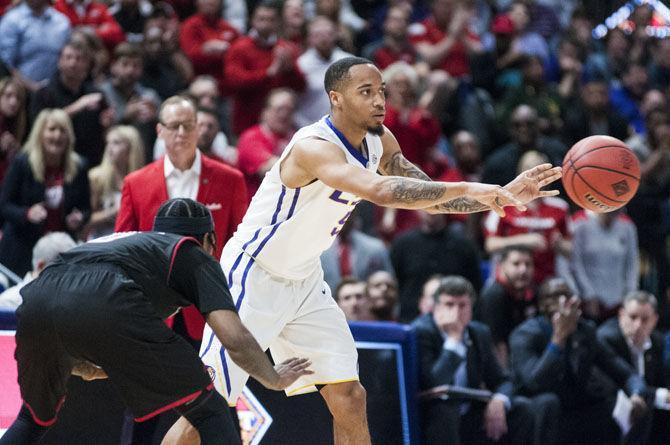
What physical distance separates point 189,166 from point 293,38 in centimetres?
463

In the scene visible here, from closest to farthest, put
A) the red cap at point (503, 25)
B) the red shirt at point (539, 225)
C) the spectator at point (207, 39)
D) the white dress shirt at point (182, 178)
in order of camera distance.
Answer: the white dress shirt at point (182, 178) < the red shirt at point (539, 225) < the spectator at point (207, 39) < the red cap at point (503, 25)

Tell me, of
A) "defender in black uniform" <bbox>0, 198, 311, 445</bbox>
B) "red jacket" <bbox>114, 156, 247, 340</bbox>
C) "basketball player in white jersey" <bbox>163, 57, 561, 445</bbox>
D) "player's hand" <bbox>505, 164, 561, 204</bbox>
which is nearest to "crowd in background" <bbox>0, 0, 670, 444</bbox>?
"red jacket" <bbox>114, 156, 247, 340</bbox>

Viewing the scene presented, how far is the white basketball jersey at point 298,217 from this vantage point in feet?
18.7

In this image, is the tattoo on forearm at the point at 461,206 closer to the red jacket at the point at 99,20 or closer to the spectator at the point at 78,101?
the spectator at the point at 78,101

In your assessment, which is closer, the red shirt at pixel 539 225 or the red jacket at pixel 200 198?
the red jacket at pixel 200 198

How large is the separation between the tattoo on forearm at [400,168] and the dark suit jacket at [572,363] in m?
2.47

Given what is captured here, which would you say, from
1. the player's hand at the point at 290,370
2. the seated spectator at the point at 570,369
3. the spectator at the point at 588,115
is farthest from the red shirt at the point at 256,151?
the player's hand at the point at 290,370

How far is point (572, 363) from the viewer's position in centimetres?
816

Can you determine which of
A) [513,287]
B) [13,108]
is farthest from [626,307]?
[13,108]

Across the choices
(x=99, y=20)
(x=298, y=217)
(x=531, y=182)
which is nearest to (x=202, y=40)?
(x=99, y=20)

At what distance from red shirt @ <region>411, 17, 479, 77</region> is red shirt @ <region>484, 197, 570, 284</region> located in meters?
2.62

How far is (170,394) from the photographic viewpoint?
4820mm

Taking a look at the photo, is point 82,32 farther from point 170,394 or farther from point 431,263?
point 170,394

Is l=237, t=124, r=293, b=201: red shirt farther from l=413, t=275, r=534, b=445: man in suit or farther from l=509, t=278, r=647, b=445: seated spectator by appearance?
l=509, t=278, r=647, b=445: seated spectator
